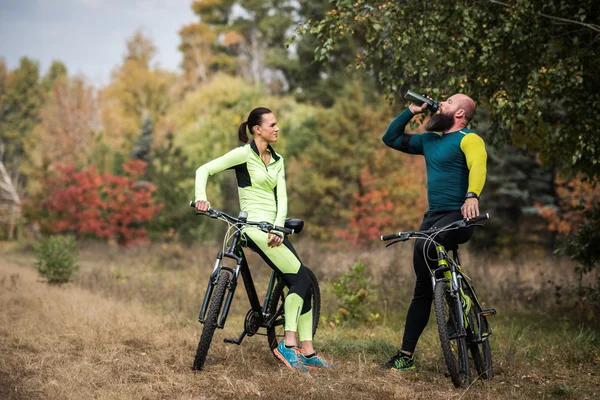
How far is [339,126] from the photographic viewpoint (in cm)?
2211

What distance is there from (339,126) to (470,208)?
17.6 metres

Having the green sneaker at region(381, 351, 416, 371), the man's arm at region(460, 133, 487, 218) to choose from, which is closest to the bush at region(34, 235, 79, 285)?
the green sneaker at region(381, 351, 416, 371)

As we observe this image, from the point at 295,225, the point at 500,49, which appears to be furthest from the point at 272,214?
the point at 500,49

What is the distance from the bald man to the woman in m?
0.76

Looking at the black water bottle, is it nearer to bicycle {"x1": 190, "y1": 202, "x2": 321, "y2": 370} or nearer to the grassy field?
bicycle {"x1": 190, "y1": 202, "x2": 321, "y2": 370}

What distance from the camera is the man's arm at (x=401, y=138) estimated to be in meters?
5.26

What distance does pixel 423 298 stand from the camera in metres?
5.29

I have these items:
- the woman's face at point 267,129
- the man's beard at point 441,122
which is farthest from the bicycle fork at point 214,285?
the man's beard at point 441,122

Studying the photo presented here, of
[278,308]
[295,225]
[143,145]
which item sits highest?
[143,145]

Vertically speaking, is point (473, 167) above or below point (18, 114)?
below

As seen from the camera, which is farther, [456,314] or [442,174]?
[442,174]

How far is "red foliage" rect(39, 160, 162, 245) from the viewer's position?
2027 cm

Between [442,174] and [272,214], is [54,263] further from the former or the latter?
[442,174]

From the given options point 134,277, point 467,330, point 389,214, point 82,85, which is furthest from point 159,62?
point 467,330
